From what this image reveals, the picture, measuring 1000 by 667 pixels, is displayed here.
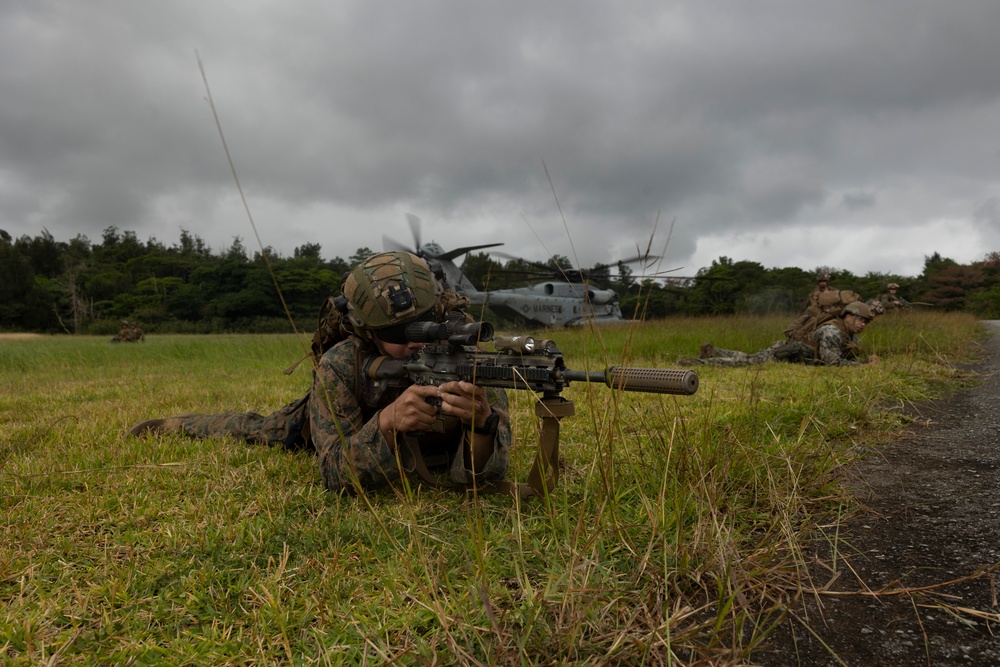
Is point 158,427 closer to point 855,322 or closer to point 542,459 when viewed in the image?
point 542,459

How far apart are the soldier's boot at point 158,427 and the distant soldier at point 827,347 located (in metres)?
7.16

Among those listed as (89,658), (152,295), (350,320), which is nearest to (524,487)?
Answer: (350,320)

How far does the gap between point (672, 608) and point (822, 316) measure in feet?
30.1

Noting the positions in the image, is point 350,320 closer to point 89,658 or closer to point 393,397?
point 393,397

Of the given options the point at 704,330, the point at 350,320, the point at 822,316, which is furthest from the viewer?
the point at 704,330

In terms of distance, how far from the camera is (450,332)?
8.36ft

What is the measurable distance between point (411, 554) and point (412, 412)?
65cm

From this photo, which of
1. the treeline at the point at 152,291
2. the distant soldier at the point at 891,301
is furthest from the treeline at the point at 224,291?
the distant soldier at the point at 891,301

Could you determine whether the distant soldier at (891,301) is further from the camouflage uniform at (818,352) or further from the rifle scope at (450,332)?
the rifle scope at (450,332)

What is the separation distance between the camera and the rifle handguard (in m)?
1.84

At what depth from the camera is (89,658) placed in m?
1.60

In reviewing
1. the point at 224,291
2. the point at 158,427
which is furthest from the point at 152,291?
the point at 158,427

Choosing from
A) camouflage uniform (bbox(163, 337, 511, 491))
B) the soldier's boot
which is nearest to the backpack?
camouflage uniform (bbox(163, 337, 511, 491))

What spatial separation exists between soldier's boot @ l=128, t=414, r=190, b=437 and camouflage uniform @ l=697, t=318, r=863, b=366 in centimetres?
708
